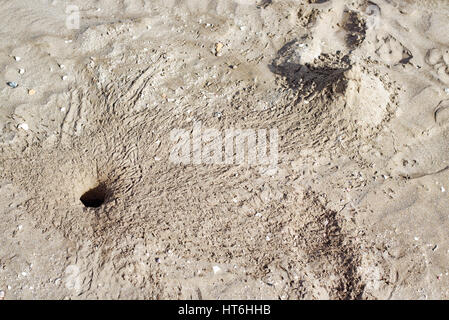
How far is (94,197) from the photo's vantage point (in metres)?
3.59

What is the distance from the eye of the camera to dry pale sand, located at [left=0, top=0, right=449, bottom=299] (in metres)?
3.07

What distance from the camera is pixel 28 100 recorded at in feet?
12.8

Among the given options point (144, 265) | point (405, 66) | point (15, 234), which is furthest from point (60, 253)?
point (405, 66)

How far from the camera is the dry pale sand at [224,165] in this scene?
307cm

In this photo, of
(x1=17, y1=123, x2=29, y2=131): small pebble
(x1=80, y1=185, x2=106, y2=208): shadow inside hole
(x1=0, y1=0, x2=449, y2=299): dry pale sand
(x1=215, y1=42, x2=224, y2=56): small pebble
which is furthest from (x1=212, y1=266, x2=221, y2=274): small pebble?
(x1=215, y1=42, x2=224, y2=56): small pebble

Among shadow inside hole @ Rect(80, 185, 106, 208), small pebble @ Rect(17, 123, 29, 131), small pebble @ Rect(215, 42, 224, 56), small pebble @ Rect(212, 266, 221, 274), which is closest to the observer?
small pebble @ Rect(212, 266, 221, 274)

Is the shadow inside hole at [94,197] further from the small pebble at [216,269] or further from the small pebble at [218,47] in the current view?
the small pebble at [218,47]

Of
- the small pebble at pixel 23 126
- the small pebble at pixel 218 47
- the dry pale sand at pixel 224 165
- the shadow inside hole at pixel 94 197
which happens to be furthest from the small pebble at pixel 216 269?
the small pebble at pixel 218 47

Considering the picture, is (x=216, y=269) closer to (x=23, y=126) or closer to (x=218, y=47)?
(x=23, y=126)

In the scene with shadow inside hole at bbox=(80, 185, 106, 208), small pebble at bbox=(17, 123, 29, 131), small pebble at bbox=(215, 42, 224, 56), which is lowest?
shadow inside hole at bbox=(80, 185, 106, 208)

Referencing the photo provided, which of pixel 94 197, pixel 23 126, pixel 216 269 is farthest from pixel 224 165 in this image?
pixel 23 126

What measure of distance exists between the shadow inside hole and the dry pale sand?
0.06 metres

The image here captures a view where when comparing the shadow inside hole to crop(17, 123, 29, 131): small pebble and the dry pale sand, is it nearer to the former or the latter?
the dry pale sand

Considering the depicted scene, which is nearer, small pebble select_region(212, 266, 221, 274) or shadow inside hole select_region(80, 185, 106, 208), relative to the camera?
small pebble select_region(212, 266, 221, 274)
